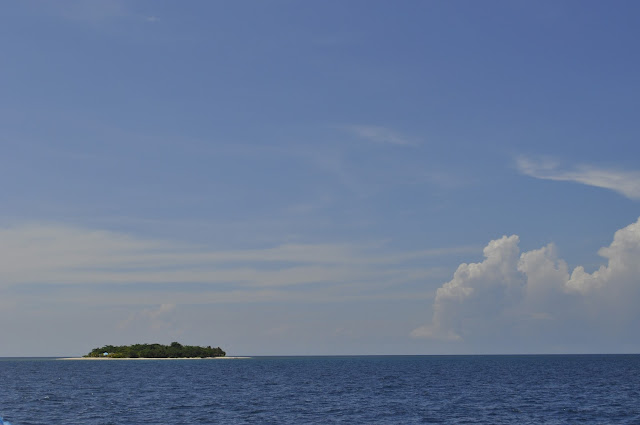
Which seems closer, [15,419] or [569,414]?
[15,419]

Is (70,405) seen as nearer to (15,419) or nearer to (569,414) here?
(15,419)

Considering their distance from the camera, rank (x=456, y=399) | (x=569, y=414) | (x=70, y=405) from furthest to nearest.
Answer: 1. (x=456, y=399)
2. (x=70, y=405)
3. (x=569, y=414)

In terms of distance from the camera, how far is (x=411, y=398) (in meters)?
95.2

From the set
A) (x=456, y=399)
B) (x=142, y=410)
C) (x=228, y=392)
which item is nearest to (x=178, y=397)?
(x=228, y=392)

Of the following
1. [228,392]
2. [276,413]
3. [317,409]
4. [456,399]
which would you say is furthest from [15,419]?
[456,399]

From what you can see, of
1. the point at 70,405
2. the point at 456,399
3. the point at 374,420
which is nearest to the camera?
the point at 374,420

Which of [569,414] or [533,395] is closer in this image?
[569,414]

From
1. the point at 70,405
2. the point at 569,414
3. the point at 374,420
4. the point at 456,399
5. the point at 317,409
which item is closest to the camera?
the point at 374,420

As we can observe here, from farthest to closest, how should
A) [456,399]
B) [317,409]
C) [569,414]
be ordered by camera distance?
[456,399]
[317,409]
[569,414]

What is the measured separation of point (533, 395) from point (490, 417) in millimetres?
34204

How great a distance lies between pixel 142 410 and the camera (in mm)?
78125

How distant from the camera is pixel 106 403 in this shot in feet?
287

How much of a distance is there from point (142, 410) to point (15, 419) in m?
14.9

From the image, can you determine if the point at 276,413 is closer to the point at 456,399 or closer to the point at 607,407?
the point at 456,399
